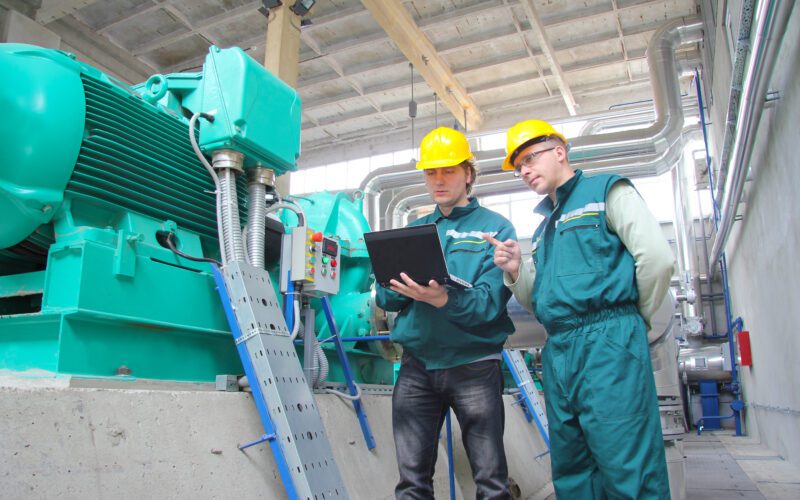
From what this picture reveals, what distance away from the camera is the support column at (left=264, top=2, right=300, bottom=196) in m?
5.36

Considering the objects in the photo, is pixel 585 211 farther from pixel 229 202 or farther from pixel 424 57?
pixel 424 57

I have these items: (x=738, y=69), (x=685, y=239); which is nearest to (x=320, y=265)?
(x=738, y=69)

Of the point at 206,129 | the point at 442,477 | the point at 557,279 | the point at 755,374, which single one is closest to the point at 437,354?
the point at 557,279

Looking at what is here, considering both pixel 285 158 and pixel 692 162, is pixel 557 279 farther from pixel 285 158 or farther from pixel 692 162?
pixel 692 162

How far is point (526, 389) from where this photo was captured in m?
3.53

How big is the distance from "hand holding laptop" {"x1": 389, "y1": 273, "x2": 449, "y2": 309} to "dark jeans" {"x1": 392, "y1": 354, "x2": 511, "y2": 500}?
23 cm

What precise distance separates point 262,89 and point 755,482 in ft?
12.3

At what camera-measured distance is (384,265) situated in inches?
69.0

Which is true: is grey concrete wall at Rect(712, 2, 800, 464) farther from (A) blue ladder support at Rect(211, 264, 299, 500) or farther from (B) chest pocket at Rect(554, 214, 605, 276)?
(A) blue ladder support at Rect(211, 264, 299, 500)

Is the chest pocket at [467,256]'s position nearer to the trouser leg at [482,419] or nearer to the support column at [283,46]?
the trouser leg at [482,419]

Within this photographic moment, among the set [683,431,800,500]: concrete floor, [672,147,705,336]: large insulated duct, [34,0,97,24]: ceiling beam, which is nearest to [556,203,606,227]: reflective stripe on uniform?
[683,431,800,500]: concrete floor

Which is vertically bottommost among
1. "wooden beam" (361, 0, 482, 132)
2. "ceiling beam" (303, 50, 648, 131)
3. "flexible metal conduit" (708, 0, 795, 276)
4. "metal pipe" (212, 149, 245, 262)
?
"metal pipe" (212, 149, 245, 262)

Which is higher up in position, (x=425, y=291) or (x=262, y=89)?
(x=262, y=89)

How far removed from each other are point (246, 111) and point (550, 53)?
6.37 meters
